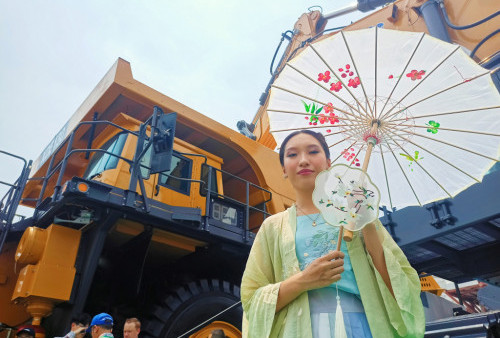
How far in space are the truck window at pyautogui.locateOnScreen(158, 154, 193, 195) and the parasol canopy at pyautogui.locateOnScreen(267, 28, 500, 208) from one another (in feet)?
8.76

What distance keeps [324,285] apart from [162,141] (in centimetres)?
287

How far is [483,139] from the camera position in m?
2.34

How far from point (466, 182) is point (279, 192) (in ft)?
11.8

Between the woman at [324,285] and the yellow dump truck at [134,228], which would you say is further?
the yellow dump truck at [134,228]

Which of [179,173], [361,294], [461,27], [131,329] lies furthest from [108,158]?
[461,27]

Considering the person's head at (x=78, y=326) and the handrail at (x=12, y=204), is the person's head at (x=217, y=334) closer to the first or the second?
the person's head at (x=78, y=326)

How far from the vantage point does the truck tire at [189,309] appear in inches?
150

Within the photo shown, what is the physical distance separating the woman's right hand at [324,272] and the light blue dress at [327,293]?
0.10 meters

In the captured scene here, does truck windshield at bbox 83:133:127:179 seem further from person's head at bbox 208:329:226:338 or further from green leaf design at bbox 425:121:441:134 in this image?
green leaf design at bbox 425:121:441:134

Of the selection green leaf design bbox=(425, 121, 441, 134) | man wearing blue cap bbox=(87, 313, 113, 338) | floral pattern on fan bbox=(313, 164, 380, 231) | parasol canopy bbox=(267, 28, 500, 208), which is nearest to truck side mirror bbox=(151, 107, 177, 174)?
man wearing blue cap bbox=(87, 313, 113, 338)

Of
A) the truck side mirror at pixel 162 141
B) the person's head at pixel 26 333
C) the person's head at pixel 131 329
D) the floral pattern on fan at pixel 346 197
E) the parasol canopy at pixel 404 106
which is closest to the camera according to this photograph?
the floral pattern on fan at pixel 346 197

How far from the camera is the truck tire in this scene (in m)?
3.82

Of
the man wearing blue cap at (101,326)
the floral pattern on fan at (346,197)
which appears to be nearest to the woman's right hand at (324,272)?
the floral pattern on fan at (346,197)

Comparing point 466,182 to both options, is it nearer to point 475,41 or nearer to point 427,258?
point 427,258
